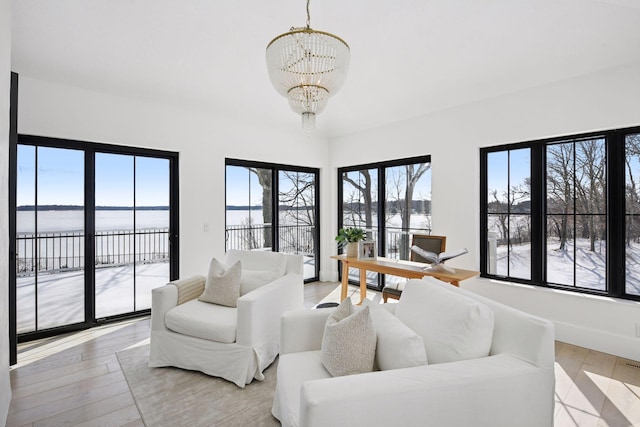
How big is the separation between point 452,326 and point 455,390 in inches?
12.1

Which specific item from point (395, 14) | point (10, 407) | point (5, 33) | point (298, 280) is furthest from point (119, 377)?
point (395, 14)

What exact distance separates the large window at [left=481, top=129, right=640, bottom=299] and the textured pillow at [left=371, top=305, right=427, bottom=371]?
8.40ft

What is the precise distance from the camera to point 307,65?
5.84ft

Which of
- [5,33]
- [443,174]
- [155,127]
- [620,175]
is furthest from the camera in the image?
[443,174]

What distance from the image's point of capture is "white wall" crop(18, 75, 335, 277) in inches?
123

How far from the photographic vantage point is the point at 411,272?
3.21m

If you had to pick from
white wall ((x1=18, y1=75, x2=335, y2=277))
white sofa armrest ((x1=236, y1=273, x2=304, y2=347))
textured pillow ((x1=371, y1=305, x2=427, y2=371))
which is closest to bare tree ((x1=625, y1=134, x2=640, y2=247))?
textured pillow ((x1=371, y1=305, x2=427, y2=371))

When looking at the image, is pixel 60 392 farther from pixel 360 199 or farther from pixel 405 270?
pixel 360 199

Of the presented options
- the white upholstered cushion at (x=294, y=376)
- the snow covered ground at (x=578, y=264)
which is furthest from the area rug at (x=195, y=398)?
the snow covered ground at (x=578, y=264)

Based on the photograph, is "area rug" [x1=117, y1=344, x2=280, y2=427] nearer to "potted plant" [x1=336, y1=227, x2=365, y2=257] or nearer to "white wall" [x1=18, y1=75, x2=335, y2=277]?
"white wall" [x1=18, y1=75, x2=335, y2=277]

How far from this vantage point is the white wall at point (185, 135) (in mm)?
3115

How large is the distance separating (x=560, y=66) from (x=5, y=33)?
13.6 feet

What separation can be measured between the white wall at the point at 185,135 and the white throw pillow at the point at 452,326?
10.2 ft

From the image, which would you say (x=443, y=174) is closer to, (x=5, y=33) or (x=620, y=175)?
(x=620, y=175)
